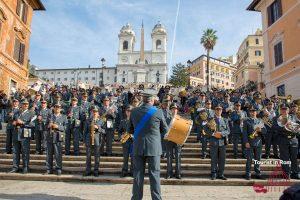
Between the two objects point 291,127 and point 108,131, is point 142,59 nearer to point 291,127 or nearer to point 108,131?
point 108,131

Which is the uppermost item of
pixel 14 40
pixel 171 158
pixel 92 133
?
pixel 14 40

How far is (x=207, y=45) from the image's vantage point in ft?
189

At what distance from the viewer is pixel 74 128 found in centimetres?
1136

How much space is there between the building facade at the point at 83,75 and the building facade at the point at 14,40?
323 feet

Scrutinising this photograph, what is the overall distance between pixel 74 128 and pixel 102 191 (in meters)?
4.37

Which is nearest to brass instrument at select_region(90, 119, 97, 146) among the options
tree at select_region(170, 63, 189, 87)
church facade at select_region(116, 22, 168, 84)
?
tree at select_region(170, 63, 189, 87)

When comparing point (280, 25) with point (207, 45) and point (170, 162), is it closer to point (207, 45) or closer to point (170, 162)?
point (170, 162)

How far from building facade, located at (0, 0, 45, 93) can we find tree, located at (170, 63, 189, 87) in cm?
5676

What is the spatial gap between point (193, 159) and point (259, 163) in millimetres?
2151

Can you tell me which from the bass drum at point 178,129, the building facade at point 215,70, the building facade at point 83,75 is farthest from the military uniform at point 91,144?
the building facade at point 83,75

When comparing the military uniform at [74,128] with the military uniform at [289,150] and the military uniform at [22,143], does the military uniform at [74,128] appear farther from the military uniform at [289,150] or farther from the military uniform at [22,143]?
the military uniform at [289,150]

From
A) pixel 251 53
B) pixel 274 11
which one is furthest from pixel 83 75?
pixel 274 11

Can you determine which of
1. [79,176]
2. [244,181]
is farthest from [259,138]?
[79,176]

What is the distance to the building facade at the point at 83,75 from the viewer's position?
131500 mm
